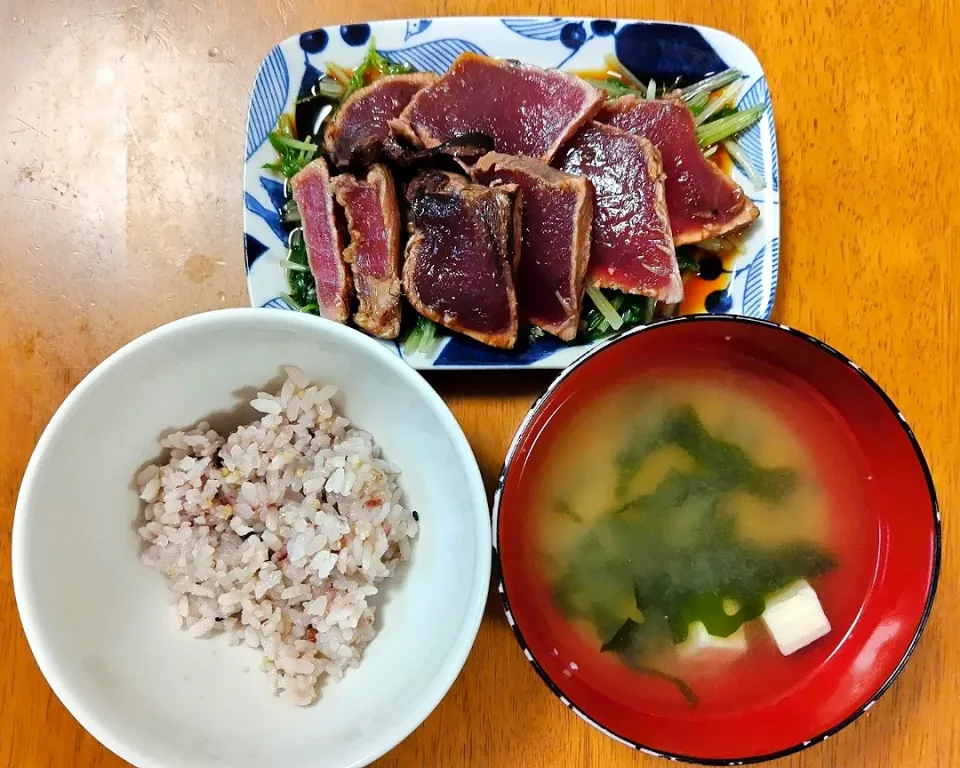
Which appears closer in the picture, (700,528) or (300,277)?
(700,528)

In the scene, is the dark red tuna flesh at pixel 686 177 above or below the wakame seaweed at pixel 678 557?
above

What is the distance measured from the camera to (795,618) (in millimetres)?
1017

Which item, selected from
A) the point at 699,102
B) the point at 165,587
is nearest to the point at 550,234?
the point at 699,102

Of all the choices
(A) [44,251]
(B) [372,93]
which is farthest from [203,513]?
(B) [372,93]

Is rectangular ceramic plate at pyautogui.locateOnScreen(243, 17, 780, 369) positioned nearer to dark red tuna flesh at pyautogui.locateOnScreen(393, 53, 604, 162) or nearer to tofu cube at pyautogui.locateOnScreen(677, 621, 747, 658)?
dark red tuna flesh at pyautogui.locateOnScreen(393, 53, 604, 162)

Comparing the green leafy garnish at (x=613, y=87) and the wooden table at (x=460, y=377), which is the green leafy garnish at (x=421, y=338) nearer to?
the wooden table at (x=460, y=377)

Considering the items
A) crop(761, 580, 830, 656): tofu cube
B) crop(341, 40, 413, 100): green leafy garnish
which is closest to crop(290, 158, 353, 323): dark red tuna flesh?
crop(341, 40, 413, 100): green leafy garnish

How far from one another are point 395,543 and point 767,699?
57 centimetres

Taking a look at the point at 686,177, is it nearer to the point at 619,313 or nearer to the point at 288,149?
the point at 619,313

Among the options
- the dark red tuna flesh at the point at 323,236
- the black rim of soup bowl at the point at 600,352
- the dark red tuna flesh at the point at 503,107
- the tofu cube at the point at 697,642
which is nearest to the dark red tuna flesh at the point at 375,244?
the dark red tuna flesh at the point at 323,236

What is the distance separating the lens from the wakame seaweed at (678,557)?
1.02 metres

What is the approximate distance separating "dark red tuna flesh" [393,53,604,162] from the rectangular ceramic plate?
6 cm

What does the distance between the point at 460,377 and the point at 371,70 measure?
56 cm

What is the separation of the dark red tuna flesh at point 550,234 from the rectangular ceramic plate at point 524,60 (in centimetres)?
6
